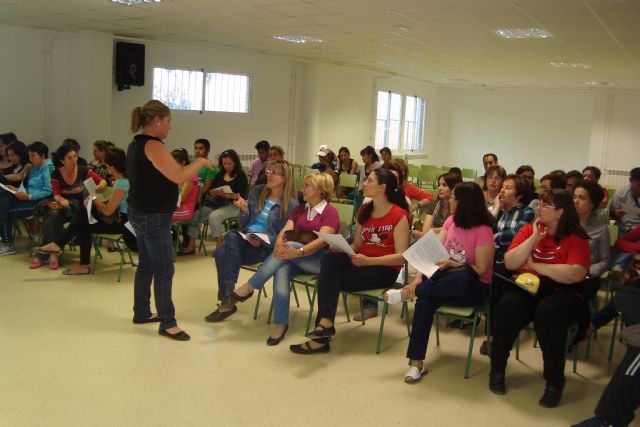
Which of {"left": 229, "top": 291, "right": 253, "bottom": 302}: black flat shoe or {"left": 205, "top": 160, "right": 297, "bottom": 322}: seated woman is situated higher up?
{"left": 205, "top": 160, "right": 297, "bottom": 322}: seated woman

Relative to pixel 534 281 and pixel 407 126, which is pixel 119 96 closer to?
pixel 534 281

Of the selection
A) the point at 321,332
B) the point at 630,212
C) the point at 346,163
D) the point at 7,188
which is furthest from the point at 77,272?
the point at 346,163

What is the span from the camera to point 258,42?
9.70m

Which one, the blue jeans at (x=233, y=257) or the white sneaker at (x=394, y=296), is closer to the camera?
the white sneaker at (x=394, y=296)

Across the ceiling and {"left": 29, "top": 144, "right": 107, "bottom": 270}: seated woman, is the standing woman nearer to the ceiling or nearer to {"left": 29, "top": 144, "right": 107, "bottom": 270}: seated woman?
{"left": 29, "top": 144, "right": 107, "bottom": 270}: seated woman

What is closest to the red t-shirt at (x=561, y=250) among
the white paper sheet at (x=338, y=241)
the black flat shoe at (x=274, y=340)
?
the white paper sheet at (x=338, y=241)

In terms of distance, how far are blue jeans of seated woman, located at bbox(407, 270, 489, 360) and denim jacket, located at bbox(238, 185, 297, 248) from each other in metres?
1.37

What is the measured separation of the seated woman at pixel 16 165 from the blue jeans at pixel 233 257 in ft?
11.3

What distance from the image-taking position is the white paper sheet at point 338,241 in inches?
151

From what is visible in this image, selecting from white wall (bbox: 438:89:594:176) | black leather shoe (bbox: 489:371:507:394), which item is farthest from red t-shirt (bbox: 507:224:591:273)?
white wall (bbox: 438:89:594:176)

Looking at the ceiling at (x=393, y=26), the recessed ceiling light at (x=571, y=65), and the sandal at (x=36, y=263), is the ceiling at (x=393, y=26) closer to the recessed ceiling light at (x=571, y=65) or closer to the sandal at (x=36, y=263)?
the recessed ceiling light at (x=571, y=65)

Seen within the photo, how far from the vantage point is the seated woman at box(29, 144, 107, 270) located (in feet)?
19.0

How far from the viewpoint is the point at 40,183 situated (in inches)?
241

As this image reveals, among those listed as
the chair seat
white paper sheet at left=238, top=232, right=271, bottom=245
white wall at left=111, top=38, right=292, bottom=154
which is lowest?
the chair seat
